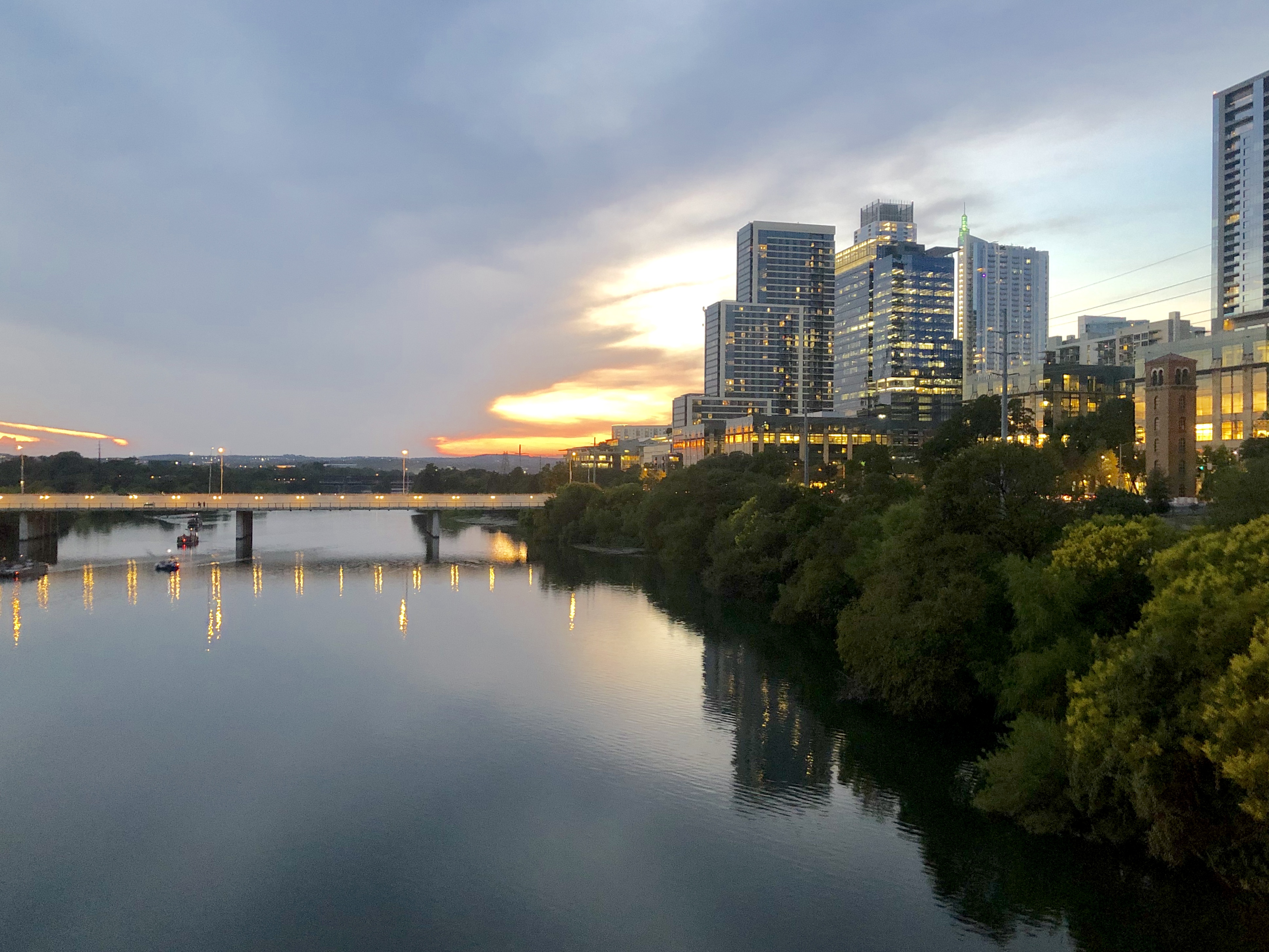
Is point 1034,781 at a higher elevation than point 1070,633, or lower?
lower

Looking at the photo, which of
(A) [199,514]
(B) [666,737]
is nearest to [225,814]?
(B) [666,737]

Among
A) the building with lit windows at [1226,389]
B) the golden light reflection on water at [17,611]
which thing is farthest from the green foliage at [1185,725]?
the building with lit windows at [1226,389]

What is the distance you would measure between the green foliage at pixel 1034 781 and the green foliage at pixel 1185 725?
76 cm

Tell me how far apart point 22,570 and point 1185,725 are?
66689mm

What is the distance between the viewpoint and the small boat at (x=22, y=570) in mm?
60250

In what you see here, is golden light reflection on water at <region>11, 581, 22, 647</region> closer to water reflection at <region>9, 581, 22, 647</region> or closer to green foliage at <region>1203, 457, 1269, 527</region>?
water reflection at <region>9, 581, 22, 647</region>

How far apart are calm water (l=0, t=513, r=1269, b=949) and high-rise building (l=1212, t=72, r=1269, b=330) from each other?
127 metres

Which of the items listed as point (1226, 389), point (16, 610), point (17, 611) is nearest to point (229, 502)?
point (16, 610)

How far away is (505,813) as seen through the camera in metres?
21.9

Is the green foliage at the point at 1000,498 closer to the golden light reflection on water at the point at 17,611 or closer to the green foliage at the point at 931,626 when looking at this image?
the green foliage at the point at 931,626

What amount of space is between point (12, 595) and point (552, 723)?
135 feet

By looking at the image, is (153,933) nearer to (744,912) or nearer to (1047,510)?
(744,912)

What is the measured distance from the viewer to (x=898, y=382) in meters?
189

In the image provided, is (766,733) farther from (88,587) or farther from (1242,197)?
(1242,197)
